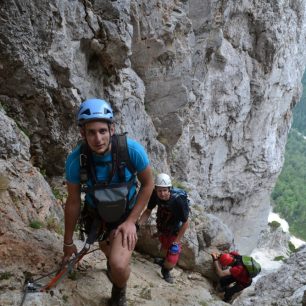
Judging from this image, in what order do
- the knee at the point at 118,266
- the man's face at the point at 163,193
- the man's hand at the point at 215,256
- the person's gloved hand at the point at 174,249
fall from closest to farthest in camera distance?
the knee at the point at 118,266
the man's face at the point at 163,193
the person's gloved hand at the point at 174,249
the man's hand at the point at 215,256

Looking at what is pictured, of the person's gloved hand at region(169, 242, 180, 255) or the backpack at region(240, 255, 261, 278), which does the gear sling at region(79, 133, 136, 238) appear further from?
the backpack at region(240, 255, 261, 278)

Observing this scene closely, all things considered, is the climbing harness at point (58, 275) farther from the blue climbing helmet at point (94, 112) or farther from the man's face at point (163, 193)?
the man's face at point (163, 193)

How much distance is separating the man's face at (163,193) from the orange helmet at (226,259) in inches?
112

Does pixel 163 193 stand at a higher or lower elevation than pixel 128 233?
lower

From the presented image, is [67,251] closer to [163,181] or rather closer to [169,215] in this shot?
[163,181]

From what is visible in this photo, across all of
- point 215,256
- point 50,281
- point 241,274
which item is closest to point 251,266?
point 241,274

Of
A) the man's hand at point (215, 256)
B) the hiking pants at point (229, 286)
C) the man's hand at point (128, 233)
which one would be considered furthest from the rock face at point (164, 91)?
the man's hand at point (128, 233)

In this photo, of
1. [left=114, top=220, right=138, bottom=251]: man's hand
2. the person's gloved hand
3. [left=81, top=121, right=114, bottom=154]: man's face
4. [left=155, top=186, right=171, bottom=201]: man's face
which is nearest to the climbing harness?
[left=114, top=220, right=138, bottom=251]: man's hand

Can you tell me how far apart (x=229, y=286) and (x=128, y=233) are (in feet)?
17.2

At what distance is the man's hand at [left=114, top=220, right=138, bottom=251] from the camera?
4.07m

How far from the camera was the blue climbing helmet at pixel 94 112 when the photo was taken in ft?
12.6

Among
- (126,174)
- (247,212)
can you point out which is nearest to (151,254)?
(126,174)

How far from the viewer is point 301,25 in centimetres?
2441

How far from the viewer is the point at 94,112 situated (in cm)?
387
